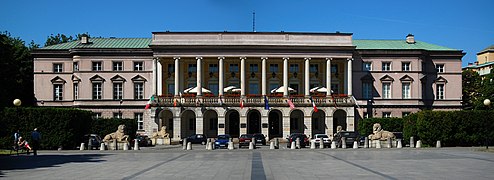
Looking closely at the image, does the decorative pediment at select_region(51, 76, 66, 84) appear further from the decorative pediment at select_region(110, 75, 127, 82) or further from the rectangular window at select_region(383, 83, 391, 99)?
the rectangular window at select_region(383, 83, 391, 99)

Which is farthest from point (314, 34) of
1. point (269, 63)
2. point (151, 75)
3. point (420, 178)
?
point (420, 178)

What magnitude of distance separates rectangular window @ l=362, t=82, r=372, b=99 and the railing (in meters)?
6.30

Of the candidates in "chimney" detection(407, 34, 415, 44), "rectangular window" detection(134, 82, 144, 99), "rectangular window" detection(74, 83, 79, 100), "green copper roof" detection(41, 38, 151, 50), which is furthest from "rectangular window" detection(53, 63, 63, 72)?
"chimney" detection(407, 34, 415, 44)

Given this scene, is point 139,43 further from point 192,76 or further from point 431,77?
point 431,77

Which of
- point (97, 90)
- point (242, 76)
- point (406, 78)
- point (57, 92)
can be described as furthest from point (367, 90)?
point (57, 92)

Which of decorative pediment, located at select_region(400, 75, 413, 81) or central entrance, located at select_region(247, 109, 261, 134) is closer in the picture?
Result: central entrance, located at select_region(247, 109, 261, 134)

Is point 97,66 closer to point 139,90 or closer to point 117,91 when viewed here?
point 117,91

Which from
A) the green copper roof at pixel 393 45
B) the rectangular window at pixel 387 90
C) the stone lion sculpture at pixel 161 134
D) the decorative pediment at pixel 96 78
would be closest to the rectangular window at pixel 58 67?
the decorative pediment at pixel 96 78

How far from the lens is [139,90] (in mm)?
88500

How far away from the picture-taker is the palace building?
272 ft

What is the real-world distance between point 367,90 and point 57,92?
42.8 meters

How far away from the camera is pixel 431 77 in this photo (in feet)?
298

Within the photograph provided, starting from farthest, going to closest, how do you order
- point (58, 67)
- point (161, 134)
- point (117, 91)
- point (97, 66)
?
point (58, 67)
point (117, 91)
point (97, 66)
point (161, 134)

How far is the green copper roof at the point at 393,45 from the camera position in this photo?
301 feet
